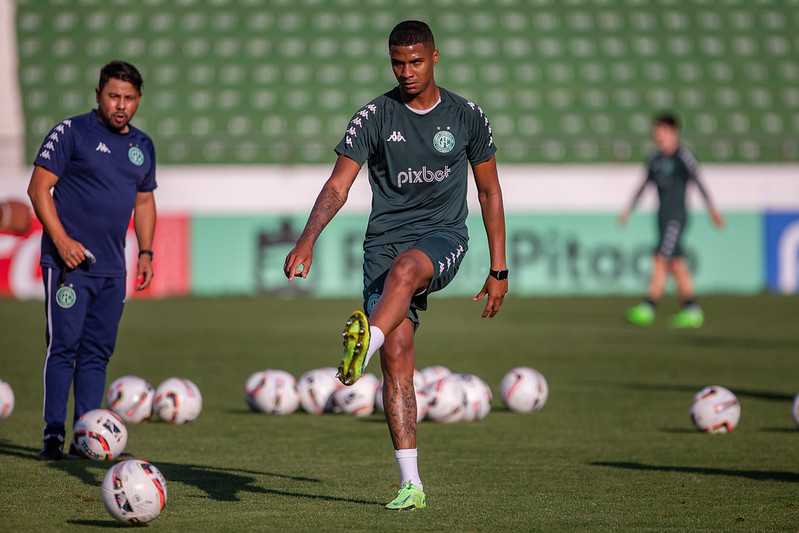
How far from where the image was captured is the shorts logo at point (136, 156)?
7544 millimetres

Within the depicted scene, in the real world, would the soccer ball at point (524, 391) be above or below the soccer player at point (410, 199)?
below

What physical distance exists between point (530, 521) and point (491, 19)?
2682 cm

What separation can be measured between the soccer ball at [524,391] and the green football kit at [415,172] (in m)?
3.73

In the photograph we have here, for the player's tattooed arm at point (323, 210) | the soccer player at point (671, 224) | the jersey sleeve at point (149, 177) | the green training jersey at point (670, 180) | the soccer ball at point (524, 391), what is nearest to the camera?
the player's tattooed arm at point (323, 210)

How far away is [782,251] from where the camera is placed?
24.1 m

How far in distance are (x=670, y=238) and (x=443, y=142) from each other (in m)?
12.9

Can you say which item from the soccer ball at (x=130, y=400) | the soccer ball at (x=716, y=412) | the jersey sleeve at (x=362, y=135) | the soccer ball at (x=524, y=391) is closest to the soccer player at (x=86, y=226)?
the soccer ball at (x=130, y=400)

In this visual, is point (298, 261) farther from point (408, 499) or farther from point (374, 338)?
point (408, 499)

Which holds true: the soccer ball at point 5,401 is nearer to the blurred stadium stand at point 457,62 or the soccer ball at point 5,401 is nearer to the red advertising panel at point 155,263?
the red advertising panel at point 155,263

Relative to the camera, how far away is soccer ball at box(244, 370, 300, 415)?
964 cm

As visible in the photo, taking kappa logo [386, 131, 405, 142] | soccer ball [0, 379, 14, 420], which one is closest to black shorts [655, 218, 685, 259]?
soccer ball [0, 379, 14, 420]

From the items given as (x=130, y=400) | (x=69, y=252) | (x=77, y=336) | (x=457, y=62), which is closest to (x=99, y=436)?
(x=77, y=336)

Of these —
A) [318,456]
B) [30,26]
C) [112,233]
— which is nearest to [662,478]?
[318,456]

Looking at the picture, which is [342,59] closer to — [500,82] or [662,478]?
[500,82]
